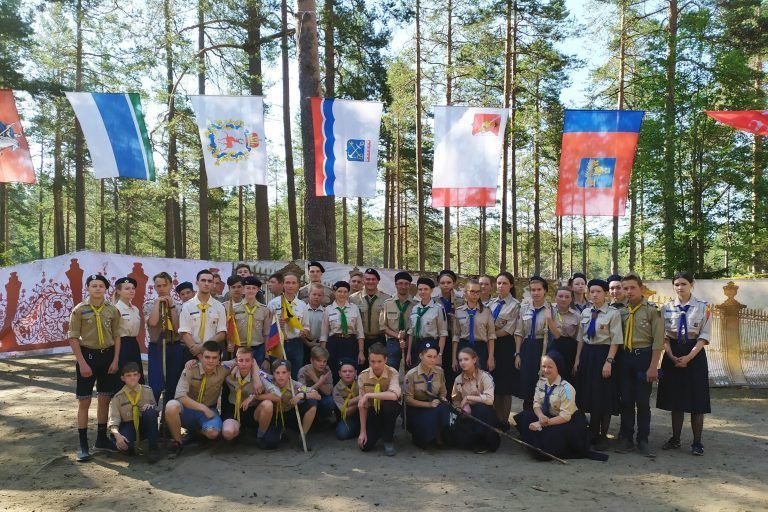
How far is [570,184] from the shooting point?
8.45 meters

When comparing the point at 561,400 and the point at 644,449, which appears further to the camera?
the point at 644,449

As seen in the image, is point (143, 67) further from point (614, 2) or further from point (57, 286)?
point (614, 2)

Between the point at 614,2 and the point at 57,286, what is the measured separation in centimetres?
1673

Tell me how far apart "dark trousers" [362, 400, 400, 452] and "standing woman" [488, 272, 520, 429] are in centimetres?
125

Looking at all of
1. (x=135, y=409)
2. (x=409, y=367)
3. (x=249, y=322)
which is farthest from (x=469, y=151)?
(x=135, y=409)

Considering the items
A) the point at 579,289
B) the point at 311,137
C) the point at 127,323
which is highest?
the point at 311,137

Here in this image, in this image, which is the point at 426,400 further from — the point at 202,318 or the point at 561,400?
the point at 202,318

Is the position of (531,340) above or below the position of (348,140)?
below

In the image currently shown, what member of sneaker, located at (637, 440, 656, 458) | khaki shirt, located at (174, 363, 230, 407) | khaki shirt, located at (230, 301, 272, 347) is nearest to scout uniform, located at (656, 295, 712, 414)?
sneaker, located at (637, 440, 656, 458)

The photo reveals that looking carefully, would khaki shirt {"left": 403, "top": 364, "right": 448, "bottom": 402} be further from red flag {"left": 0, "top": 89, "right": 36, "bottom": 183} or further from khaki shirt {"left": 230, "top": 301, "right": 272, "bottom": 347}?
red flag {"left": 0, "top": 89, "right": 36, "bottom": 183}

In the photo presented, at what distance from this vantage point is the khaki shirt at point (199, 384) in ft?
16.7

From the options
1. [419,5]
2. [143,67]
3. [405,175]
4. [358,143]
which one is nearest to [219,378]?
[358,143]

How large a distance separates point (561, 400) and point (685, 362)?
1248 mm

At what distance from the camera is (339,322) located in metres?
6.08
